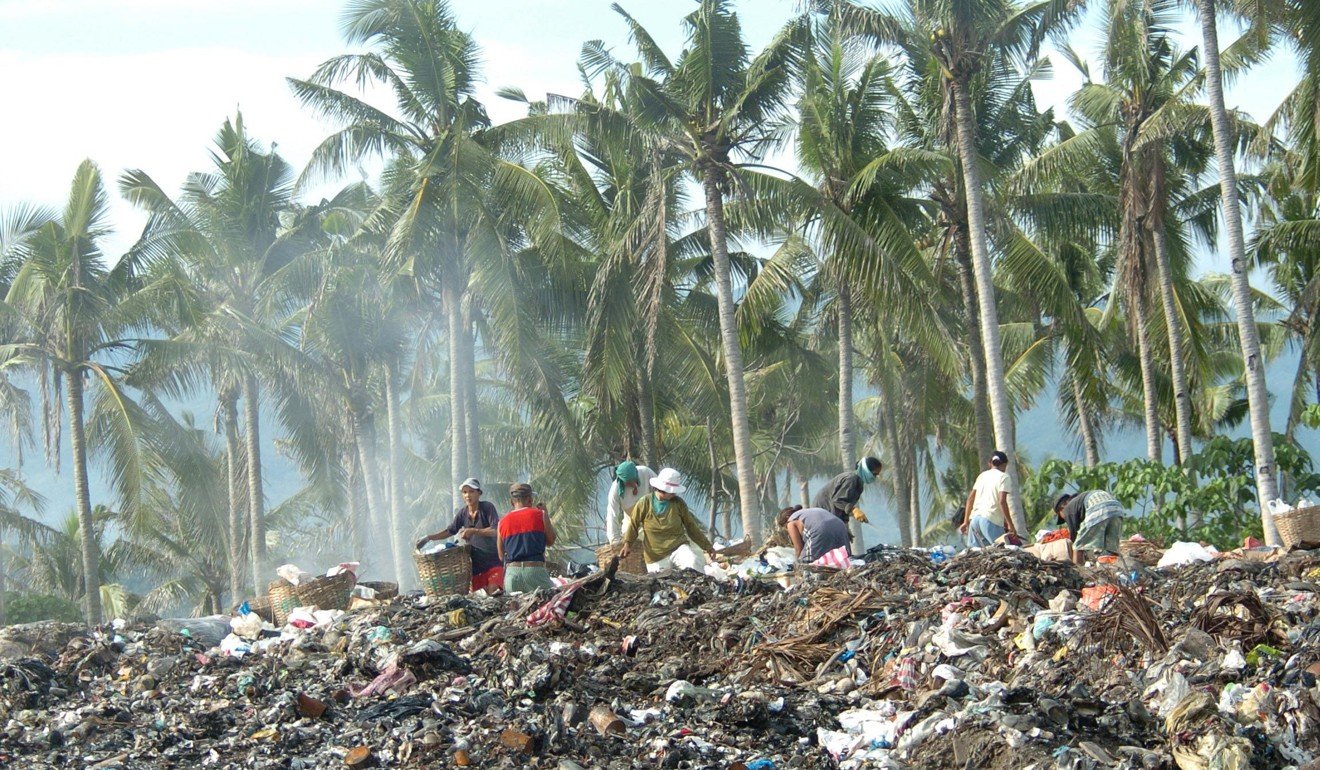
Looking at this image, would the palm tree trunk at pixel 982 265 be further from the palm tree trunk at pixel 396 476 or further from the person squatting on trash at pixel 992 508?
the palm tree trunk at pixel 396 476

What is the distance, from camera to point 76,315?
24531mm

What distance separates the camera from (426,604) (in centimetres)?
1312

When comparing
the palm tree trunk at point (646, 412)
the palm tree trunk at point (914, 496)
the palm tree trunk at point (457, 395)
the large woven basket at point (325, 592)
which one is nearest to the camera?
the large woven basket at point (325, 592)

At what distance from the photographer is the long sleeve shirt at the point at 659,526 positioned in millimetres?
13391

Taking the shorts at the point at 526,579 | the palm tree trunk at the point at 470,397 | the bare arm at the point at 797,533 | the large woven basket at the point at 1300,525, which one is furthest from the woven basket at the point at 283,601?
the large woven basket at the point at 1300,525

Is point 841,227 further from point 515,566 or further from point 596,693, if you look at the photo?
point 596,693

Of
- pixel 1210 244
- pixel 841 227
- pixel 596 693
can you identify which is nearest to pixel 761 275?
pixel 841 227

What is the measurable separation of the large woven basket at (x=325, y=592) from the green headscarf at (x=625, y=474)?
116 inches

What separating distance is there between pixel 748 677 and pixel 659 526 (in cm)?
279

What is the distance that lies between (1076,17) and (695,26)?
5.37m

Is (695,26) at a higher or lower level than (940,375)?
higher

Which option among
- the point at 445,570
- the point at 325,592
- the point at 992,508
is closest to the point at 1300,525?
the point at 992,508

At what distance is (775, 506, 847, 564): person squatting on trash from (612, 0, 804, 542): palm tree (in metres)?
7.18

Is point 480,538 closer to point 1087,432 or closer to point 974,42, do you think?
point 974,42
